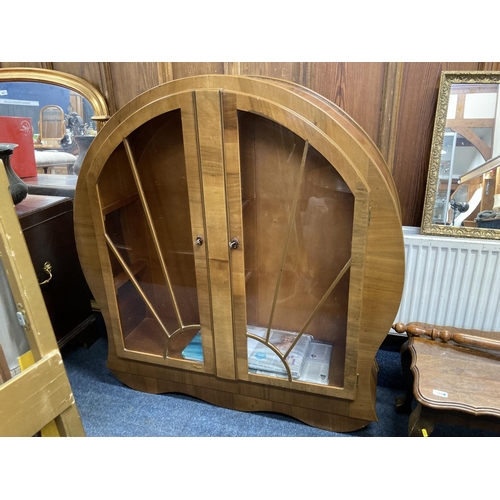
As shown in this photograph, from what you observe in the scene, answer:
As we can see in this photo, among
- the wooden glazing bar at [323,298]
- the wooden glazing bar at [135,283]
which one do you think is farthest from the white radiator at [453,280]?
the wooden glazing bar at [135,283]

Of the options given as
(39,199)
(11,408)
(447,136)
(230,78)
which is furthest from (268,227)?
(39,199)

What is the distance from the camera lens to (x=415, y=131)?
4.54 ft

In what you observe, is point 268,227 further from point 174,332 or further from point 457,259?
point 457,259

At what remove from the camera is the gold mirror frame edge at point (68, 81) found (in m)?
1.59

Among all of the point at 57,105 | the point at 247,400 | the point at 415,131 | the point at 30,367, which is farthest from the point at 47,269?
the point at 415,131

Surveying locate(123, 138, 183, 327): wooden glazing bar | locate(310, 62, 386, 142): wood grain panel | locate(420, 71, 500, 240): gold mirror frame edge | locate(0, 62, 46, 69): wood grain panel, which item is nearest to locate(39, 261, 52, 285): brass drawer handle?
locate(123, 138, 183, 327): wooden glazing bar

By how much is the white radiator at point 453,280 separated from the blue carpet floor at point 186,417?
11.8 inches

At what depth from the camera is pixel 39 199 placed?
1.59m

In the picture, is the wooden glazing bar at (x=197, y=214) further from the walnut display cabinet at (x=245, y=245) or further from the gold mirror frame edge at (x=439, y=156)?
the gold mirror frame edge at (x=439, y=156)

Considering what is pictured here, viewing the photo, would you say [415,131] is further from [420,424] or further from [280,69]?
[420,424]

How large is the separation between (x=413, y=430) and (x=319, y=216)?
625 millimetres

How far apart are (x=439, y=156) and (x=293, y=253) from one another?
0.59 metres

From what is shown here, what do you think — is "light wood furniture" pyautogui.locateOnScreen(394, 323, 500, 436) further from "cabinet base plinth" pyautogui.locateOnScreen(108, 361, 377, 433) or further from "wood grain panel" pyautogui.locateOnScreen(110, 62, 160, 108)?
"wood grain panel" pyautogui.locateOnScreen(110, 62, 160, 108)

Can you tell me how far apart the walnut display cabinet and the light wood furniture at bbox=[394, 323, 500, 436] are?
149 mm
